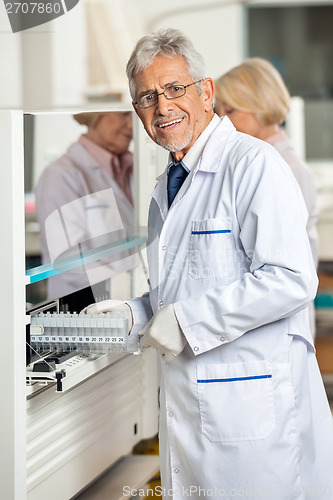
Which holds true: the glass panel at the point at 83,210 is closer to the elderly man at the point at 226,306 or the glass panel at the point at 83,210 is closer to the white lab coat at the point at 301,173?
the elderly man at the point at 226,306

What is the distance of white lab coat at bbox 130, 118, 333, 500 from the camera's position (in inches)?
49.3

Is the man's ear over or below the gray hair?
below

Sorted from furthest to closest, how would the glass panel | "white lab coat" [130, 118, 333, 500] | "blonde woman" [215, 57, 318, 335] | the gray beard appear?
"blonde woman" [215, 57, 318, 335] → the glass panel → the gray beard → "white lab coat" [130, 118, 333, 500]

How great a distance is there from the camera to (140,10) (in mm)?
4676

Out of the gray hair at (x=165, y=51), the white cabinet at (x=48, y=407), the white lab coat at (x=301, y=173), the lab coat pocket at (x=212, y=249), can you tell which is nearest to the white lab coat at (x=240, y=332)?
the lab coat pocket at (x=212, y=249)

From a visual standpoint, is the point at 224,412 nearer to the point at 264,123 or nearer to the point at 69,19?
the point at 264,123

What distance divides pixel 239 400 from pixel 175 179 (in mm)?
411

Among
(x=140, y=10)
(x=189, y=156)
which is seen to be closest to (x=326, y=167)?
(x=140, y=10)

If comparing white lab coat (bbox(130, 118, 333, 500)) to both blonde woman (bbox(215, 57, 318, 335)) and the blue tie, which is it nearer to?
the blue tie

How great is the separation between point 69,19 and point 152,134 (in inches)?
123

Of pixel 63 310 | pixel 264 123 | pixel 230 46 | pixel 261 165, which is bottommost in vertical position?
pixel 63 310

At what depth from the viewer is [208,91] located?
1.39m

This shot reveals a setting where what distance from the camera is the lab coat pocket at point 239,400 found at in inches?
51.2

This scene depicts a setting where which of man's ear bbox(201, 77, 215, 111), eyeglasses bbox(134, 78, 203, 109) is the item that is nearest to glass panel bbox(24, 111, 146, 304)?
eyeglasses bbox(134, 78, 203, 109)
